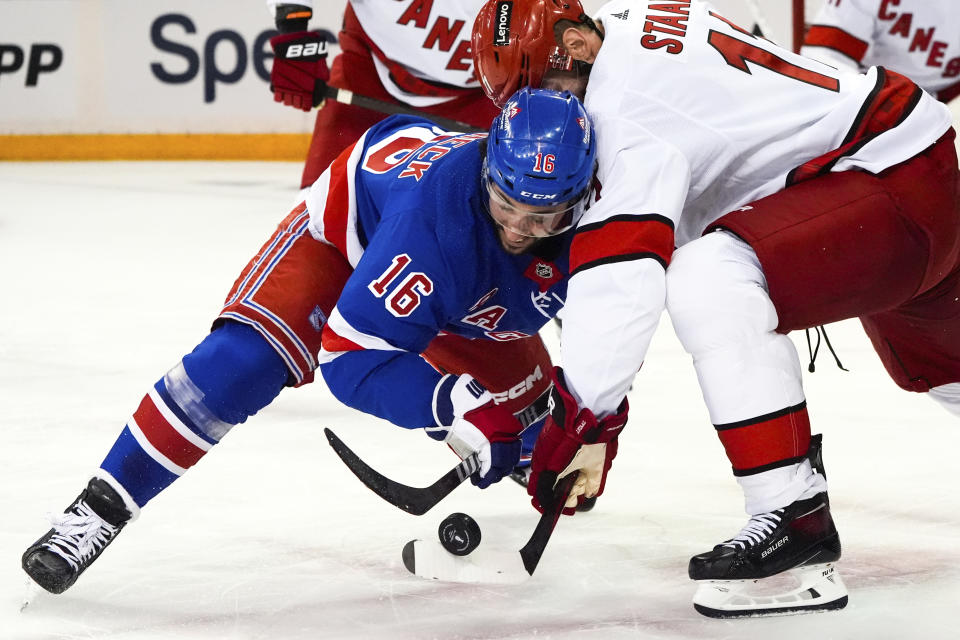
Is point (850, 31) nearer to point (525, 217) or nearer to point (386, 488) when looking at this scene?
point (525, 217)

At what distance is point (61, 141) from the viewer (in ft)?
23.2

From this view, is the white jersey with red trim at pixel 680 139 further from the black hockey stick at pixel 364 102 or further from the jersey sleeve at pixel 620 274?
the black hockey stick at pixel 364 102

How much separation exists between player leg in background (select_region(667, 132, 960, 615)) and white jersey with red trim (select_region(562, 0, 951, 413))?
0.05 metres

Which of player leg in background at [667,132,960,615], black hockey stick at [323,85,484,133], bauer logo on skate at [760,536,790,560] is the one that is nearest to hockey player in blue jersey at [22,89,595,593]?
player leg in background at [667,132,960,615]

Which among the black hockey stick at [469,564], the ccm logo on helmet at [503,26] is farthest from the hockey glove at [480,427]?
the ccm logo on helmet at [503,26]

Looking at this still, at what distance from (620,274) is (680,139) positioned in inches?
8.7

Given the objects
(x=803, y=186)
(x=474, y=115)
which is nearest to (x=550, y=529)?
(x=803, y=186)

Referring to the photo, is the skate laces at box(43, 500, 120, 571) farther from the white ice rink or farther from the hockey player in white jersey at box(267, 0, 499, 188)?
the hockey player in white jersey at box(267, 0, 499, 188)

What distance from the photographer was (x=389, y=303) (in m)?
1.77

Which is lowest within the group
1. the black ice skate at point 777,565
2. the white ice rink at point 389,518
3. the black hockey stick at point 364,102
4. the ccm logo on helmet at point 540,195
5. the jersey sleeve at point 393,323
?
the white ice rink at point 389,518

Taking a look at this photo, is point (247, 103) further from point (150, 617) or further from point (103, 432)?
point (150, 617)

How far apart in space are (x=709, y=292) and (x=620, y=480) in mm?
812

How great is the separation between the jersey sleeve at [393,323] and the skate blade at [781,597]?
431mm

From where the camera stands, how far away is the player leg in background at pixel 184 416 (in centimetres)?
184
